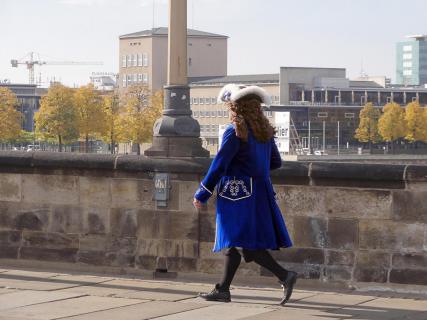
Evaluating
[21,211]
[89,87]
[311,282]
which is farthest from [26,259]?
[89,87]

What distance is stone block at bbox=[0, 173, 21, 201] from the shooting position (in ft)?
40.7

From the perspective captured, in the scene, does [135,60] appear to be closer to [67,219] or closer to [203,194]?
[67,219]

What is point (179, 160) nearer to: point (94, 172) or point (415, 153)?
point (94, 172)

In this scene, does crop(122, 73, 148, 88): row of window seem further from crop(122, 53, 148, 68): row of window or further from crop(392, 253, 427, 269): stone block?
crop(392, 253, 427, 269): stone block

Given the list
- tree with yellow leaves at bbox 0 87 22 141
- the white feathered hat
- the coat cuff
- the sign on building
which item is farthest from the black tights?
the sign on building

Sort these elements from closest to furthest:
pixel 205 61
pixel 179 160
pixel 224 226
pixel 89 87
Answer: pixel 224 226, pixel 179 160, pixel 89 87, pixel 205 61

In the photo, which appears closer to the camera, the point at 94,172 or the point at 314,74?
the point at 94,172

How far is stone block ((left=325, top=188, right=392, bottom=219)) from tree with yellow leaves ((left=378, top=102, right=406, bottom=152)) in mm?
147419

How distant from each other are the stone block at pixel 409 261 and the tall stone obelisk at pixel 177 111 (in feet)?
8.18

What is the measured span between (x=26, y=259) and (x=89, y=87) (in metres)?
134

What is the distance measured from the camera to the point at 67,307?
9.45 m

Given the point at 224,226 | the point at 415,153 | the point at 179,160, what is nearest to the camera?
the point at 224,226

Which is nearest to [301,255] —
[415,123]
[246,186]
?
[246,186]

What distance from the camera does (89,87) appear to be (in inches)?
5738
